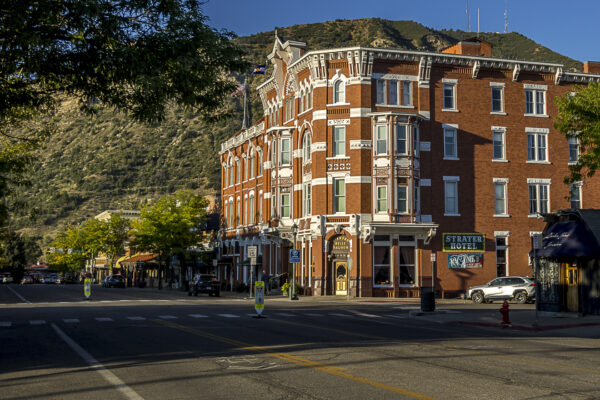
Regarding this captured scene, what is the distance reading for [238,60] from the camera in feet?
54.1

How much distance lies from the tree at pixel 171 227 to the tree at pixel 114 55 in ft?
180

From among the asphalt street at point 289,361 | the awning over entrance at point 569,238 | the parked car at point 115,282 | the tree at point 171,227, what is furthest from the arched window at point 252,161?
the asphalt street at point 289,361

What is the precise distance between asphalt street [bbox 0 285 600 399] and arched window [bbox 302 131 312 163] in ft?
92.1

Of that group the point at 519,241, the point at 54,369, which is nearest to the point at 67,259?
the point at 519,241

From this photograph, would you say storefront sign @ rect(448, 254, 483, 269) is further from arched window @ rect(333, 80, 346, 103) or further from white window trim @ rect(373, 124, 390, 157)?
arched window @ rect(333, 80, 346, 103)

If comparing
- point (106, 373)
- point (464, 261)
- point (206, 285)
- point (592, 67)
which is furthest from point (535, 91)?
point (106, 373)

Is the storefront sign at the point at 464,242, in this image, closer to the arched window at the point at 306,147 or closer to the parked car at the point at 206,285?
the arched window at the point at 306,147

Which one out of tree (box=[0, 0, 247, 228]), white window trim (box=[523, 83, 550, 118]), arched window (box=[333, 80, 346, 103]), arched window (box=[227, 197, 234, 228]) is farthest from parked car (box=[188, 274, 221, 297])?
tree (box=[0, 0, 247, 228])

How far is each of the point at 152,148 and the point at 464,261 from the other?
129929 mm

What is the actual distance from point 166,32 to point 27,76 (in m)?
3.49

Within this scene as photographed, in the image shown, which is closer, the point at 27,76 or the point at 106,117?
the point at 27,76

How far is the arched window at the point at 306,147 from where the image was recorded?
50656mm

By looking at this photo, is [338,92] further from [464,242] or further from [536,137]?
[536,137]

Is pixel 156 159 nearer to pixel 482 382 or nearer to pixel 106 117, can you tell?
pixel 106 117
